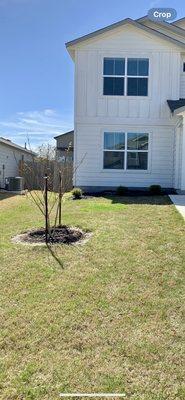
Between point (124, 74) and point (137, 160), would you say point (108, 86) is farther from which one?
point (137, 160)

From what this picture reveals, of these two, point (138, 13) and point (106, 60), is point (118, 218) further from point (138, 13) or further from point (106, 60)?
point (138, 13)

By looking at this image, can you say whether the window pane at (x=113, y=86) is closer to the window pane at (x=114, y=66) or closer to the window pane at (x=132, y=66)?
the window pane at (x=114, y=66)

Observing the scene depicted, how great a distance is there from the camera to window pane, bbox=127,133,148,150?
1655cm

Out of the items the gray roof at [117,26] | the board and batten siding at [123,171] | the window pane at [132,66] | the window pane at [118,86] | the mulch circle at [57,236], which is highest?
the gray roof at [117,26]

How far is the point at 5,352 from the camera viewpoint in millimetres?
3672

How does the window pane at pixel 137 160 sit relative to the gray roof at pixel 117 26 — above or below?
below

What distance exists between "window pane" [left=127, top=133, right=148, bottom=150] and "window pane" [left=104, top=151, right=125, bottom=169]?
0.50 m

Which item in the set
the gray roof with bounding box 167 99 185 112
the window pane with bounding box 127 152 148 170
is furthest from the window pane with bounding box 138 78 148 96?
the window pane with bounding box 127 152 148 170

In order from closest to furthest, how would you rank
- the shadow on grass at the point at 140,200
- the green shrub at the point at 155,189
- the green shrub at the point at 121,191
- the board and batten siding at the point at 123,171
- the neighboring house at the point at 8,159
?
1. the shadow on grass at the point at 140,200
2. the green shrub at the point at 155,189
3. the green shrub at the point at 121,191
4. the board and batten siding at the point at 123,171
5. the neighboring house at the point at 8,159

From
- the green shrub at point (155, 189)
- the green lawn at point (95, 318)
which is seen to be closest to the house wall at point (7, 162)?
the green shrub at point (155, 189)

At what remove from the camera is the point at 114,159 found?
1666 centimetres

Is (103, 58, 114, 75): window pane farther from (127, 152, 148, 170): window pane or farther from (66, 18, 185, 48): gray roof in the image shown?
(127, 152, 148, 170): window pane

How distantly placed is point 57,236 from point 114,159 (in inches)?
370

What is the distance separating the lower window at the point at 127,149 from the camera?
16.5 m
